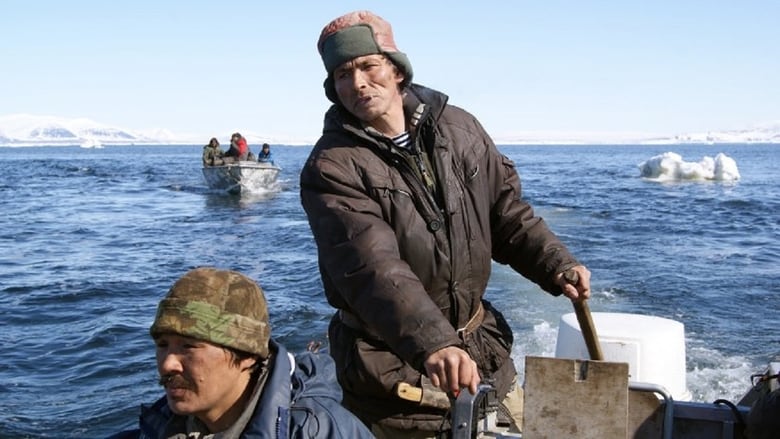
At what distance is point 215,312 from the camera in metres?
2.35

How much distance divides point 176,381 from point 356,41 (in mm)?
1317

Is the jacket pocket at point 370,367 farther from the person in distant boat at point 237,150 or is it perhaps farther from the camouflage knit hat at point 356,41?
the person in distant boat at point 237,150

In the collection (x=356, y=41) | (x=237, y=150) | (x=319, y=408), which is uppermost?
(x=356, y=41)

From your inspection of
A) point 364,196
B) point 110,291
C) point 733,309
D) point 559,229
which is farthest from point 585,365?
point 559,229

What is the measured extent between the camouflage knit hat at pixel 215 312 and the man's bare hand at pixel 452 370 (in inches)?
19.1

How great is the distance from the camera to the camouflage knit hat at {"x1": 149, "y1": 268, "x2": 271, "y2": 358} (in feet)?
7.65

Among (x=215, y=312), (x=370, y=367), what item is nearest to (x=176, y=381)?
(x=215, y=312)

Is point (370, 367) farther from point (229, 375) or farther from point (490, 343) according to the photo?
point (229, 375)

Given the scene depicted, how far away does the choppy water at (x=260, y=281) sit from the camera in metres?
9.92

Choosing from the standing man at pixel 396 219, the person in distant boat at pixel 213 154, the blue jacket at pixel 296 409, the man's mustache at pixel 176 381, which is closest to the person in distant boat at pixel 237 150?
the person in distant boat at pixel 213 154

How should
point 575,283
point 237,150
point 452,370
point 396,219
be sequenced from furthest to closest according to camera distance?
point 237,150 → point 575,283 → point 396,219 → point 452,370

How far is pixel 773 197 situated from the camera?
36.4 metres

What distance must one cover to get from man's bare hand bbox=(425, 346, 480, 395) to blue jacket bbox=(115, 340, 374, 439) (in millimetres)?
269

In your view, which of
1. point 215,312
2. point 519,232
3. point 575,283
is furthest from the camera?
point 519,232
